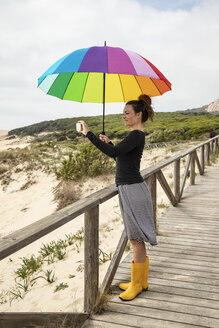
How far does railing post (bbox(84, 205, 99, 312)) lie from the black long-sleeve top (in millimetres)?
370

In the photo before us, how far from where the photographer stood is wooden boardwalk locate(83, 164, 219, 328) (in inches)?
94.9

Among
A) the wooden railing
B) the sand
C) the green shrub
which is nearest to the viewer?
the wooden railing

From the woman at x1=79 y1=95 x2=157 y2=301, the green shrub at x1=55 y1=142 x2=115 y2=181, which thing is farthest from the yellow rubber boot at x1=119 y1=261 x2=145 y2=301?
the green shrub at x1=55 y1=142 x2=115 y2=181

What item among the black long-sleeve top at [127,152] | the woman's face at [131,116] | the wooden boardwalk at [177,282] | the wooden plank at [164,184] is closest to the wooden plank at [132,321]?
the wooden boardwalk at [177,282]

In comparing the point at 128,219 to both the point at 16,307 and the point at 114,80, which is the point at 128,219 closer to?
the point at 114,80

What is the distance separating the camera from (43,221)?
1.90 metres

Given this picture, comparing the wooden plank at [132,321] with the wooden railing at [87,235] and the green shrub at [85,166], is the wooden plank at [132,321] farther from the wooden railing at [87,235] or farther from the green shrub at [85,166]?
the green shrub at [85,166]

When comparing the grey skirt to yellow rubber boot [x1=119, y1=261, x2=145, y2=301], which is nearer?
the grey skirt

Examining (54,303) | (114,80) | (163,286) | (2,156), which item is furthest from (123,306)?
(2,156)

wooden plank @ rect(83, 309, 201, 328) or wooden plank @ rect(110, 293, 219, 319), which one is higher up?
wooden plank @ rect(83, 309, 201, 328)

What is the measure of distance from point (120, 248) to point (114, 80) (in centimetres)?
179

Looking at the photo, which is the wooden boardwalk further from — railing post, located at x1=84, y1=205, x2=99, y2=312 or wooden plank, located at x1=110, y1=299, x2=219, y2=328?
railing post, located at x1=84, y1=205, x2=99, y2=312

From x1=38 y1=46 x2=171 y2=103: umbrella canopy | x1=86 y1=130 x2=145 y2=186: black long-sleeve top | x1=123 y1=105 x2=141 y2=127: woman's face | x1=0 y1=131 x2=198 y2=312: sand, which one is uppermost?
x1=38 y1=46 x2=171 y2=103: umbrella canopy

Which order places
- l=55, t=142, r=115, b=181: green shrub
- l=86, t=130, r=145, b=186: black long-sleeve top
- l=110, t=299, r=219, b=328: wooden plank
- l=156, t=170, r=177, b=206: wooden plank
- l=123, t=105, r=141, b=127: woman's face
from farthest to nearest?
l=55, t=142, r=115, b=181: green shrub, l=156, t=170, r=177, b=206: wooden plank, l=123, t=105, r=141, b=127: woman's face, l=110, t=299, r=219, b=328: wooden plank, l=86, t=130, r=145, b=186: black long-sleeve top
